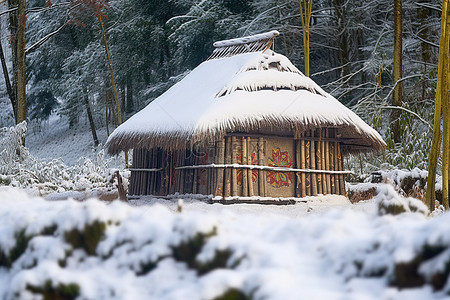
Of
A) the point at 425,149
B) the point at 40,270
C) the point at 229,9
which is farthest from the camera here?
the point at 229,9

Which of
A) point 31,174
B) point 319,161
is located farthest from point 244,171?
point 31,174

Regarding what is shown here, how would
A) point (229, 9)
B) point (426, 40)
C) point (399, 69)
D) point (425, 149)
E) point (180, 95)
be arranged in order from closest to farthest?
point (180, 95), point (425, 149), point (399, 69), point (426, 40), point (229, 9)

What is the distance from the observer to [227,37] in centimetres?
2628

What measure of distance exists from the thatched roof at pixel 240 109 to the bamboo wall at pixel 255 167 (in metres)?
0.37

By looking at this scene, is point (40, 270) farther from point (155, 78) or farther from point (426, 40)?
point (155, 78)

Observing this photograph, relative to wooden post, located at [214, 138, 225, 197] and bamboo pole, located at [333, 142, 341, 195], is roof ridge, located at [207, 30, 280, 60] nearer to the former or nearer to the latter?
bamboo pole, located at [333, 142, 341, 195]

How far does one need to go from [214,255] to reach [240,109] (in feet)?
27.5

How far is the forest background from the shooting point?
61.9 ft

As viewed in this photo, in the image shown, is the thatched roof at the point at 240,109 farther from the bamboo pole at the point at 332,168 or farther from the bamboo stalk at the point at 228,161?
the bamboo pole at the point at 332,168

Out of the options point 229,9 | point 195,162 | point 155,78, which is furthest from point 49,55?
point 195,162

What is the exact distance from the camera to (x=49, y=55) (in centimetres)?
3459

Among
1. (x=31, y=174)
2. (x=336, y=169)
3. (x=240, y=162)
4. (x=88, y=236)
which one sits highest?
(x=88, y=236)

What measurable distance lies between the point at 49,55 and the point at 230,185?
2539cm

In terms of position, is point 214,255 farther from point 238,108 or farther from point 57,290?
point 238,108
